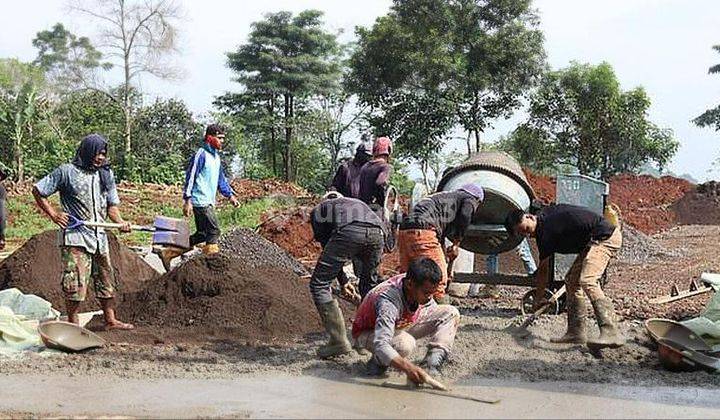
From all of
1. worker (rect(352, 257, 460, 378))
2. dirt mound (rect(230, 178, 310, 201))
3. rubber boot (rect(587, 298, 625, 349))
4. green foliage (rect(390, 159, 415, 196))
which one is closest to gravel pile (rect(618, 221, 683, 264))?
rubber boot (rect(587, 298, 625, 349))

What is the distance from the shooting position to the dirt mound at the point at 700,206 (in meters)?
29.7

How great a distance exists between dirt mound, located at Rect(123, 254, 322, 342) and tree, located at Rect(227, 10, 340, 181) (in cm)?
2387

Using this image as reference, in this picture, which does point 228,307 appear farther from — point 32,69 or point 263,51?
point 32,69

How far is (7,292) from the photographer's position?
852 cm

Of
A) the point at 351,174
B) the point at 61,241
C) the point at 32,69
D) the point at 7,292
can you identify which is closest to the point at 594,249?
the point at 351,174

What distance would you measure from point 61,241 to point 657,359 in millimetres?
4872

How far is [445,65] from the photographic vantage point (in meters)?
25.9

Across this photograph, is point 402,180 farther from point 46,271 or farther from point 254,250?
point 46,271

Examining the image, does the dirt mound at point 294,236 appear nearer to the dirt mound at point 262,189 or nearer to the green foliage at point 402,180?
the dirt mound at point 262,189

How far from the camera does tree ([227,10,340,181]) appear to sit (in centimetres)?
3206

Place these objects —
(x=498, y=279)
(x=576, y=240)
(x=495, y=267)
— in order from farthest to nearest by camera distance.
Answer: (x=495, y=267), (x=498, y=279), (x=576, y=240)

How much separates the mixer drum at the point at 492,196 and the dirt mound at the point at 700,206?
73.8ft

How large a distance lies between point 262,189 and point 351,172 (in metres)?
19.9

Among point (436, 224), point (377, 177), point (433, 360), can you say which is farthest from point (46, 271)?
point (433, 360)
